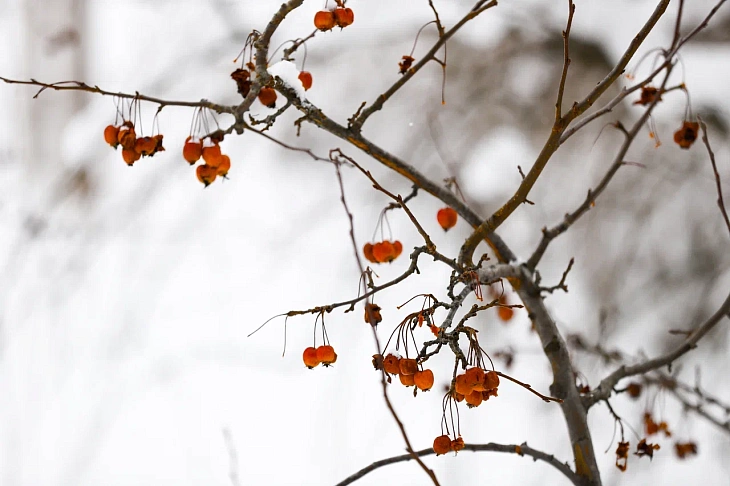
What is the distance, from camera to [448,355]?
185cm

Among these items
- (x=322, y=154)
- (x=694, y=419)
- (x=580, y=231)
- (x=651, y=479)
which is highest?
(x=322, y=154)

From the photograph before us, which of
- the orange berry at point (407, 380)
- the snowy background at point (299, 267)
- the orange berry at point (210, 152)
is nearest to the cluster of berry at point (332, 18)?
the orange berry at point (210, 152)

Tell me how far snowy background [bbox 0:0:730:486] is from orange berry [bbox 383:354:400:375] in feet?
3.79

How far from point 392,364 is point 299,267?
159 centimetres

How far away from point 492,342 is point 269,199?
3.28 ft

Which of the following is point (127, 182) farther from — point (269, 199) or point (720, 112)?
point (720, 112)

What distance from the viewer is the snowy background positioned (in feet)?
5.78

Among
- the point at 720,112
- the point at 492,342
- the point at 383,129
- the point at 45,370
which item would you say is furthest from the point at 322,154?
the point at 45,370

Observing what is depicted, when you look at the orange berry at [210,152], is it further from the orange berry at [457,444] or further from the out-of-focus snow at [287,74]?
the orange berry at [457,444]

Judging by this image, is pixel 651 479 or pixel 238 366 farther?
A: pixel 238 366

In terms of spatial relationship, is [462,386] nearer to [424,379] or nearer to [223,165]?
[424,379]

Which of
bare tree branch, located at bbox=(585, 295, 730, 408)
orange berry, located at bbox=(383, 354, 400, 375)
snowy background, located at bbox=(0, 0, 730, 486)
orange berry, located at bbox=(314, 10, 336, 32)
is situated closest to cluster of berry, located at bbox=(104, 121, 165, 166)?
orange berry, located at bbox=(314, 10, 336, 32)

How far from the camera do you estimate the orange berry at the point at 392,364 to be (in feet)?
1.86

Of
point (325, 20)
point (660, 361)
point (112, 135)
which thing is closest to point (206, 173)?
point (112, 135)
